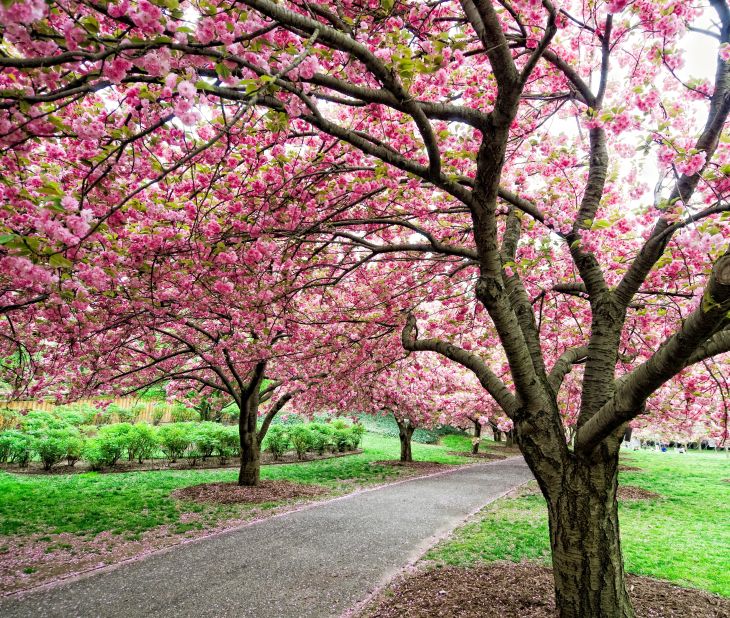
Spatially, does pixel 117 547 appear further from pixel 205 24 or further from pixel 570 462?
pixel 205 24

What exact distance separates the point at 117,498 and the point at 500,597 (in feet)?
27.8

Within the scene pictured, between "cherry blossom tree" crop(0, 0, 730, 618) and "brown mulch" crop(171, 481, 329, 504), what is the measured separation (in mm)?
6097

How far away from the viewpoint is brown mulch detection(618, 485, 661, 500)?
1223cm

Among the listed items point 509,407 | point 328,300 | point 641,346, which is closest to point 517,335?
point 509,407

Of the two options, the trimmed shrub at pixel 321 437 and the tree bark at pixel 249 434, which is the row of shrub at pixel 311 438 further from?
the tree bark at pixel 249 434

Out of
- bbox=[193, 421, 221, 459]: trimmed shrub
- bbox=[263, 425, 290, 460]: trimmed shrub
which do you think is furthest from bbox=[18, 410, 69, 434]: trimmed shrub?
bbox=[263, 425, 290, 460]: trimmed shrub

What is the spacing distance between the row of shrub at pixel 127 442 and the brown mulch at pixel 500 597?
12.6 meters

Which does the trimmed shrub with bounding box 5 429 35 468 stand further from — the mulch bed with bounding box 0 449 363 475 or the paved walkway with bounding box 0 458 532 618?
the paved walkway with bounding box 0 458 532 618

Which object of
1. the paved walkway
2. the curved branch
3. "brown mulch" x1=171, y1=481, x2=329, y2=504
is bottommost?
"brown mulch" x1=171, y1=481, x2=329, y2=504

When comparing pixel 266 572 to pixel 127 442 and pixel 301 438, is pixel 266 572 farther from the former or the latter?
pixel 301 438

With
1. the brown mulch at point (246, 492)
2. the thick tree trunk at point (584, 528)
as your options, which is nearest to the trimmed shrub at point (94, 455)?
the brown mulch at point (246, 492)

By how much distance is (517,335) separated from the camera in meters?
3.71

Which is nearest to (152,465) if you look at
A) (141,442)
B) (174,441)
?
(141,442)

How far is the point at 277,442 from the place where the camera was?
18.0 meters
